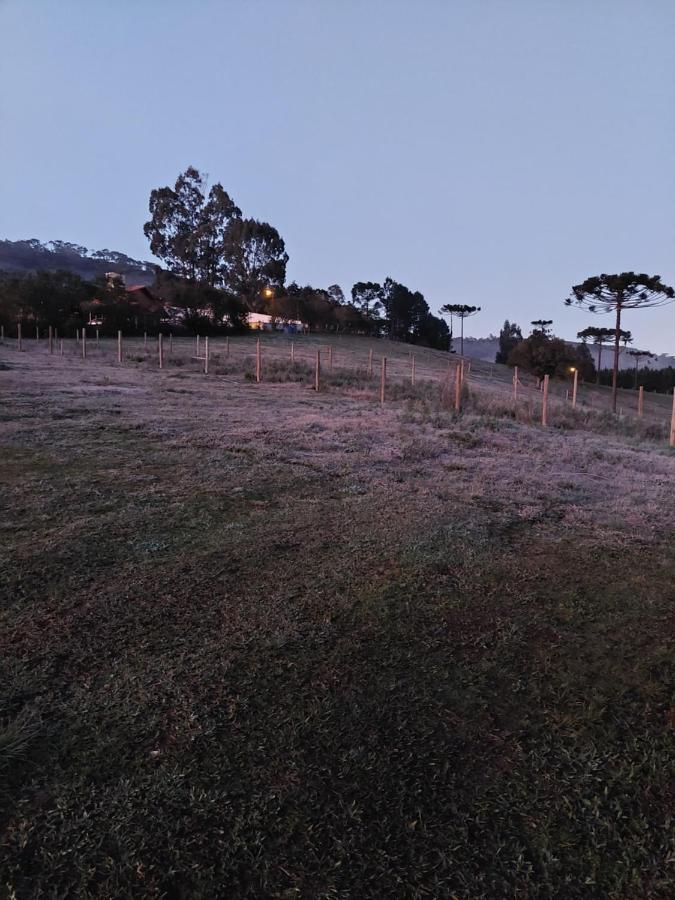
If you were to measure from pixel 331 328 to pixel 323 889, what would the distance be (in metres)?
61.7

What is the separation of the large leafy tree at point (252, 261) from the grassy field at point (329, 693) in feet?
181

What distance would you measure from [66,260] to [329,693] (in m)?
172

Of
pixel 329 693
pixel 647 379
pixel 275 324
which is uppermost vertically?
pixel 275 324

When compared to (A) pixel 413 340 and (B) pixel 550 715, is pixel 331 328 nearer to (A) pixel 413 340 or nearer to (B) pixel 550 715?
(A) pixel 413 340

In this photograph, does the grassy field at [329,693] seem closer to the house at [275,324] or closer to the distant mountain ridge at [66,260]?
the house at [275,324]

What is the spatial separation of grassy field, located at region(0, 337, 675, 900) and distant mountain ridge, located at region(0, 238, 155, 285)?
396ft

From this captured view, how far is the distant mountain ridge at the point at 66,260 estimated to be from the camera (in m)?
129

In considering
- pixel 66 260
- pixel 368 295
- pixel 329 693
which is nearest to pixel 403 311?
pixel 368 295

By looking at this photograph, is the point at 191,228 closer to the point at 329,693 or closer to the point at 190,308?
the point at 190,308

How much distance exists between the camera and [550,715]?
1954 mm

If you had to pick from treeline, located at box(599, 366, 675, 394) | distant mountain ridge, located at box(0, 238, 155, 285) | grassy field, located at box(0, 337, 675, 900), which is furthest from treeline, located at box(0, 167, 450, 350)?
distant mountain ridge, located at box(0, 238, 155, 285)

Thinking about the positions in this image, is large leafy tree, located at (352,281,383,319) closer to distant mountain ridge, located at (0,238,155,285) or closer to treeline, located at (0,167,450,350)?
treeline, located at (0,167,450,350)

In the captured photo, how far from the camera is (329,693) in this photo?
2037mm

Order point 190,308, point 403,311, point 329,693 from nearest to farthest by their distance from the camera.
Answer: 1. point 329,693
2. point 190,308
3. point 403,311
